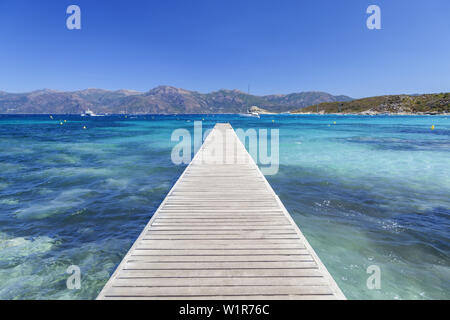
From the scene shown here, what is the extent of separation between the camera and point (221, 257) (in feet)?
13.1

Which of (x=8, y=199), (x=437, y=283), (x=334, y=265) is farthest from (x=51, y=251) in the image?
(x=437, y=283)

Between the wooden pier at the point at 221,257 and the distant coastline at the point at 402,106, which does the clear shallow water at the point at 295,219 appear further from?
the distant coastline at the point at 402,106

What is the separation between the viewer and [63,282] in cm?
489

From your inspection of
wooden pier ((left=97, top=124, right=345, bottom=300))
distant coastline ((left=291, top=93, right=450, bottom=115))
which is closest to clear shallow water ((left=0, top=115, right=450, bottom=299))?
wooden pier ((left=97, top=124, right=345, bottom=300))

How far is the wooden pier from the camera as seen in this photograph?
10.6 ft

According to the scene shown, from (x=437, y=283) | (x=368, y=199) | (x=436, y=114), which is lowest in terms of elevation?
(x=437, y=283)

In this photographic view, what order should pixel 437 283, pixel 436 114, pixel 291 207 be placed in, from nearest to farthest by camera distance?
pixel 437 283, pixel 291 207, pixel 436 114

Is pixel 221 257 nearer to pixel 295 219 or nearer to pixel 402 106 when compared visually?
pixel 295 219

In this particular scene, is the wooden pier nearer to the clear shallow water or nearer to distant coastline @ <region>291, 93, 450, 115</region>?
the clear shallow water

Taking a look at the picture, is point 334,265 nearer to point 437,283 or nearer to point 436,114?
point 437,283

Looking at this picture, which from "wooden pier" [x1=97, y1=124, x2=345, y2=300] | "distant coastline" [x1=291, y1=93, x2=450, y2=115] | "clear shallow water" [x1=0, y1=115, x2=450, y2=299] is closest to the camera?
"wooden pier" [x1=97, y1=124, x2=345, y2=300]

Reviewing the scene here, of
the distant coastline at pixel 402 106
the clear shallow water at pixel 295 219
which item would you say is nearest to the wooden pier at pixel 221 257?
the clear shallow water at pixel 295 219

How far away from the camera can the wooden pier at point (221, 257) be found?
10.6 ft
